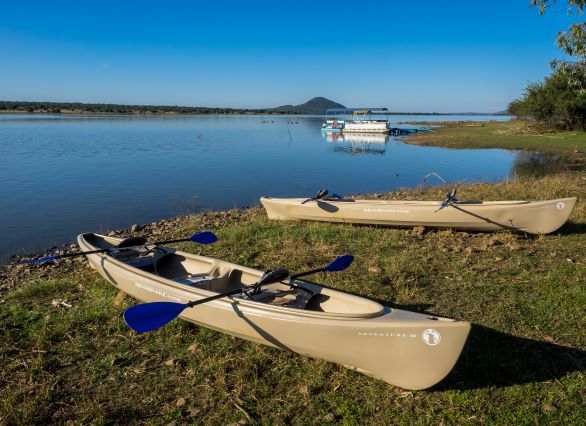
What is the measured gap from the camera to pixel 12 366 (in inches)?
214

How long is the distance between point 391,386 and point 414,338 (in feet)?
2.64

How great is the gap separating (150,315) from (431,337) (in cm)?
315

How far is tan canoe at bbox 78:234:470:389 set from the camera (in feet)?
14.2

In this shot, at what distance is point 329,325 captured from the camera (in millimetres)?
4703

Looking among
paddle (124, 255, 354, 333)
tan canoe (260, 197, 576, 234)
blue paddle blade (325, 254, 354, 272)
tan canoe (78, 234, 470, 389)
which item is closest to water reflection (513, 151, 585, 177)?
tan canoe (260, 197, 576, 234)

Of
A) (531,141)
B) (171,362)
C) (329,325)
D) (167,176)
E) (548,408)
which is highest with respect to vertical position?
(531,141)

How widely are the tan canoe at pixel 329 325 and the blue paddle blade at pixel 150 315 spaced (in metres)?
0.60

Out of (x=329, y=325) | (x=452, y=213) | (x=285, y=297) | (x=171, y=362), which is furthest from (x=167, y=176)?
(x=329, y=325)

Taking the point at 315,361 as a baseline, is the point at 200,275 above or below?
above

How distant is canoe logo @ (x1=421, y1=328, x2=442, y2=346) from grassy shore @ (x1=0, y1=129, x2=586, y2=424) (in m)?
0.73

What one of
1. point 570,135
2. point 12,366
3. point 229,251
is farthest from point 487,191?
point 570,135

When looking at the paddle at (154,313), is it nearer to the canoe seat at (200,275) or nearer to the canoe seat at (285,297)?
the canoe seat at (285,297)

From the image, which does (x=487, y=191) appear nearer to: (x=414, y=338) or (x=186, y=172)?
(x=414, y=338)

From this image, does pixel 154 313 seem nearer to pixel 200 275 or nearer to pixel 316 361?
pixel 316 361
